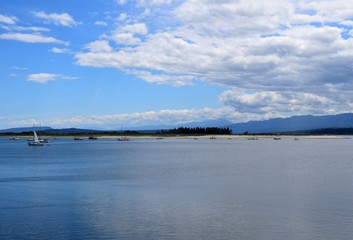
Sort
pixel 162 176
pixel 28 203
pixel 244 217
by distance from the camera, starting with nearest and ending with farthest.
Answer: pixel 244 217, pixel 28 203, pixel 162 176

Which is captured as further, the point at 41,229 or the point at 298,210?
the point at 298,210

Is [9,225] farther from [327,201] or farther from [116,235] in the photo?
[327,201]

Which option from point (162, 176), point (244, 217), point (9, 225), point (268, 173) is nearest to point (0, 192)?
point (9, 225)

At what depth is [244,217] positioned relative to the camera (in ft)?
88.8

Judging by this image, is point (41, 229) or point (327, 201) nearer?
point (41, 229)

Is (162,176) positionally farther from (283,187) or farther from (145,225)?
(145,225)

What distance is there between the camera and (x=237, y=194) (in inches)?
1432

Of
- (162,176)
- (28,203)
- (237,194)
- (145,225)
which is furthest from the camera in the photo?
(162,176)

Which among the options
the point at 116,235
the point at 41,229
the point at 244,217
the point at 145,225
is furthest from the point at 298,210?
the point at 41,229

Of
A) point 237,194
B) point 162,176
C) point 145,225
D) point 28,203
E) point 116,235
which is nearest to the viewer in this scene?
point 116,235

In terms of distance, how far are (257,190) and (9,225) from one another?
20.6 m

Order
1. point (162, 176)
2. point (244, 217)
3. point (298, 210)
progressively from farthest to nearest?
point (162, 176), point (298, 210), point (244, 217)

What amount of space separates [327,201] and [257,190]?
286 inches

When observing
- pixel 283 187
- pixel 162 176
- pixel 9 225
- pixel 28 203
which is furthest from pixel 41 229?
pixel 162 176
